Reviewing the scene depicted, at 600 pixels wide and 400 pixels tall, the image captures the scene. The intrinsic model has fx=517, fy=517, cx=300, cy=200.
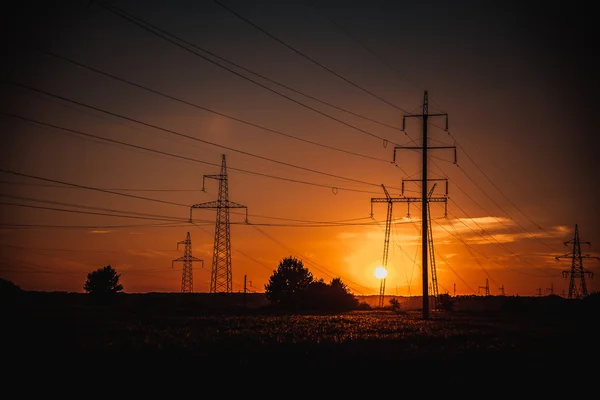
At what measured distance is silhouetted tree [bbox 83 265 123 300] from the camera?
120m

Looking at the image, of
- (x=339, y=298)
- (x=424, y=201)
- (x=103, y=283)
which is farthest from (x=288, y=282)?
(x=424, y=201)

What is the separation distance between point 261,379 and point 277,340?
10702mm

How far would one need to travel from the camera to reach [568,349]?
104 feet

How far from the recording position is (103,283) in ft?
397

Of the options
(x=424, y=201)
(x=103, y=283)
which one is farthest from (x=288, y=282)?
(x=424, y=201)

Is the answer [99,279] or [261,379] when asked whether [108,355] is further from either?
[99,279]

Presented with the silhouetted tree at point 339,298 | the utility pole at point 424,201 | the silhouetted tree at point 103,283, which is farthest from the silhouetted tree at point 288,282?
the utility pole at point 424,201

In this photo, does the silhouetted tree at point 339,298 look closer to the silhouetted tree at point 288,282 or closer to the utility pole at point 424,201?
the silhouetted tree at point 288,282

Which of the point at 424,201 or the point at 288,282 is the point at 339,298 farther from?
the point at 424,201

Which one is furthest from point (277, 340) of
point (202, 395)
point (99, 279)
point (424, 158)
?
point (99, 279)

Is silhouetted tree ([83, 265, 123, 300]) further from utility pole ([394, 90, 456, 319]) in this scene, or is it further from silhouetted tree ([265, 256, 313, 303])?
utility pole ([394, 90, 456, 319])

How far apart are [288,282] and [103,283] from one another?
142 ft

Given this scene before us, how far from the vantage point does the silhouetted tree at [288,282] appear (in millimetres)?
118438

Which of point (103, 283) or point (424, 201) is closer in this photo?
point (424, 201)
